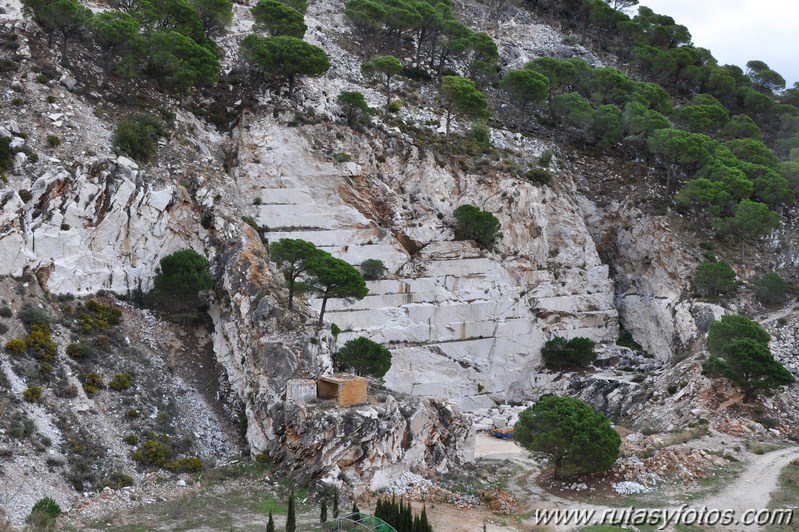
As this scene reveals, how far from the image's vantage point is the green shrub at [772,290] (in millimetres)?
50750

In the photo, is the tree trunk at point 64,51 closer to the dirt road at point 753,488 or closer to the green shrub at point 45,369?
the green shrub at point 45,369

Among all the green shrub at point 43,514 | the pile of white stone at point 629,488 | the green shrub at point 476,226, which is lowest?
the green shrub at point 43,514

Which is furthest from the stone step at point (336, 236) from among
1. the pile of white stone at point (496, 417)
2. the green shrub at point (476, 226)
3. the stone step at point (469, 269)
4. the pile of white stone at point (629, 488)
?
the pile of white stone at point (629, 488)

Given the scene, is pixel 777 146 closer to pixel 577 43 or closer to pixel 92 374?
pixel 577 43

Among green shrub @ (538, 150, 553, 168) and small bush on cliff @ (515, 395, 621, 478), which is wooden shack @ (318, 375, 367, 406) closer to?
small bush on cliff @ (515, 395, 621, 478)

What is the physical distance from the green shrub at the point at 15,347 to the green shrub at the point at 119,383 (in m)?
3.82

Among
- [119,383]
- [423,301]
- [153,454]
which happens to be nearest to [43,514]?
[153,454]

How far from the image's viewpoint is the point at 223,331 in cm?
3769

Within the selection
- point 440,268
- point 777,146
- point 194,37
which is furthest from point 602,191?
point 194,37

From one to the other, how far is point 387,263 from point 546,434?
1906 centimetres

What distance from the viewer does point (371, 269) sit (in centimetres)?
4747

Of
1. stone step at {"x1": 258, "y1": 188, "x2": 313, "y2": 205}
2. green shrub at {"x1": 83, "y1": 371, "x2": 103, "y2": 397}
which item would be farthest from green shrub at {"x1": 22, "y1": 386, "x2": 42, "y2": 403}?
stone step at {"x1": 258, "y1": 188, "x2": 313, "y2": 205}

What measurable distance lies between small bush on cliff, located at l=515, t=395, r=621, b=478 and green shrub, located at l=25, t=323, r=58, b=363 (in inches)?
829

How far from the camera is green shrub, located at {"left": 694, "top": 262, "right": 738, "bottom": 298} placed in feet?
164
